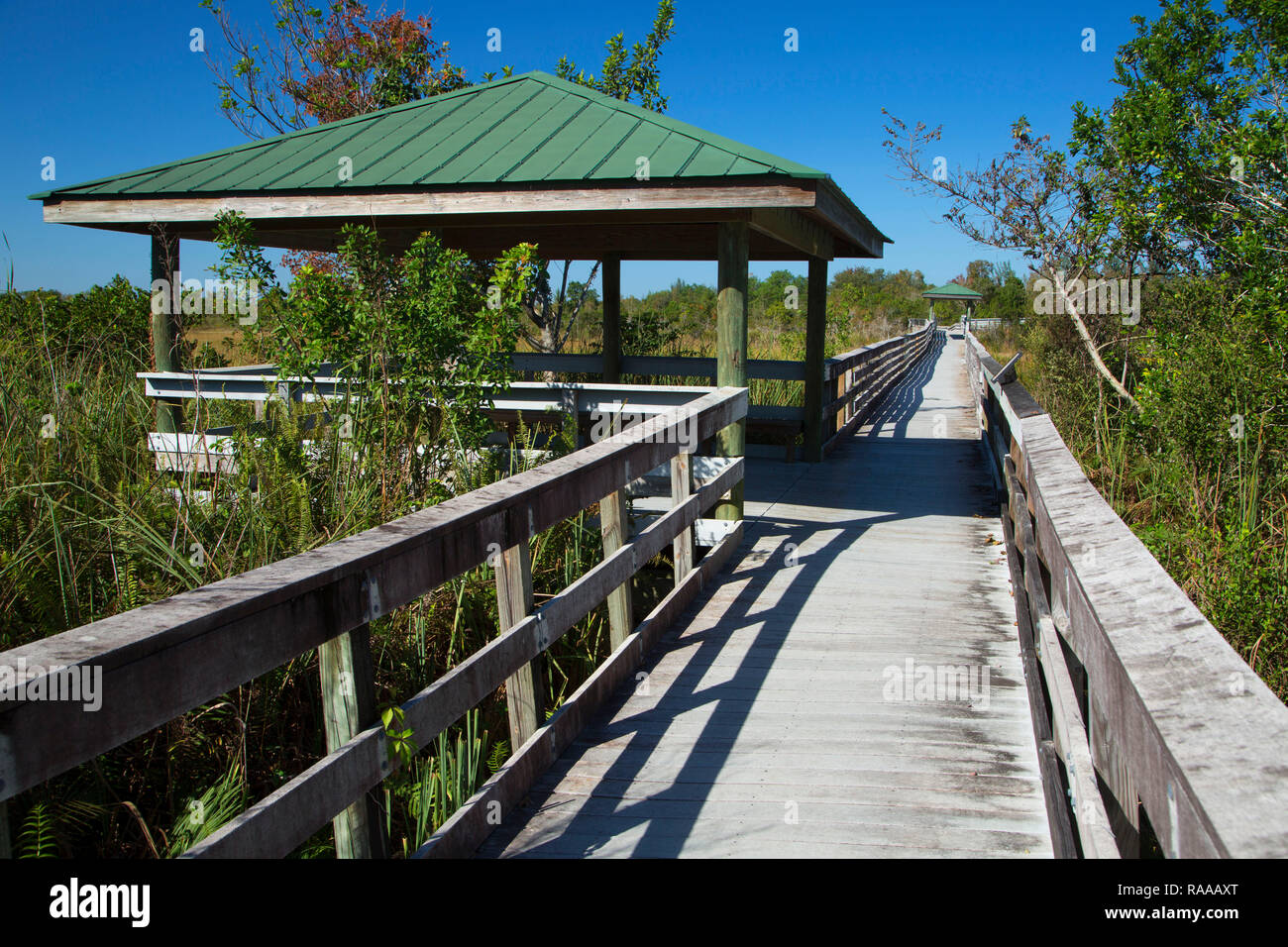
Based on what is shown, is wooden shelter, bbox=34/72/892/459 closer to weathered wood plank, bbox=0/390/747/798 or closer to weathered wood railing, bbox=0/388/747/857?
weathered wood railing, bbox=0/388/747/857

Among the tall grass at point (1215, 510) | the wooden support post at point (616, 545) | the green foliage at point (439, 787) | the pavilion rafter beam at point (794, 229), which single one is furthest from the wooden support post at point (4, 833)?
the pavilion rafter beam at point (794, 229)

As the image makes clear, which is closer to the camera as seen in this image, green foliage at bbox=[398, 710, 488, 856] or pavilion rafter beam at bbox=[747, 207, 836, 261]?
green foliage at bbox=[398, 710, 488, 856]

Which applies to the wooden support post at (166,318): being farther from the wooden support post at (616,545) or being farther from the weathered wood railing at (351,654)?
the weathered wood railing at (351,654)

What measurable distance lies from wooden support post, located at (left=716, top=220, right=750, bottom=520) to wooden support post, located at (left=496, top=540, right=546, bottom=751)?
3444 mm

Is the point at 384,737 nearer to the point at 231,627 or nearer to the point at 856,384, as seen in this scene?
the point at 231,627

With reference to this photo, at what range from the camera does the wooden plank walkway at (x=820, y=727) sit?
2.94 m

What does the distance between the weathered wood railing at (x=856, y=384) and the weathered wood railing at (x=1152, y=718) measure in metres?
9.14

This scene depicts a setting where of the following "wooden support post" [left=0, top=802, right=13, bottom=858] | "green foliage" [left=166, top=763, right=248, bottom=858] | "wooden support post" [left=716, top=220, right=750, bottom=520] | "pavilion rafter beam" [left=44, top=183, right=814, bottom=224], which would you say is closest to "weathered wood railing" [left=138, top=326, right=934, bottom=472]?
"wooden support post" [left=716, top=220, right=750, bottom=520]

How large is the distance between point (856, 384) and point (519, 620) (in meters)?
12.0

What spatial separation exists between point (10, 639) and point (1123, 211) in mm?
8905

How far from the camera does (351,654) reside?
7.16ft

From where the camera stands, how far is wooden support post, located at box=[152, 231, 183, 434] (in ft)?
25.4

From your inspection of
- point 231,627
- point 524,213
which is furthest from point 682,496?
point 231,627

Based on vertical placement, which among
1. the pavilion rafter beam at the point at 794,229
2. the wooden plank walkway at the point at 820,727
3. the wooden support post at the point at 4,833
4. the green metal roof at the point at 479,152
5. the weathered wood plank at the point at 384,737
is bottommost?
the wooden plank walkway at the point at 820,727
